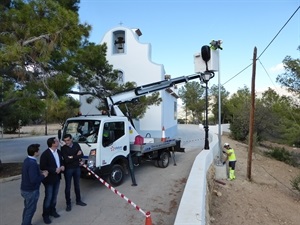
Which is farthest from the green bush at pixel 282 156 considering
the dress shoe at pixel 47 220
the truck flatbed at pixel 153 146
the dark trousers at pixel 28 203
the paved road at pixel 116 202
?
the dark trousers at pixel 28 203

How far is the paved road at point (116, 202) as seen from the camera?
20.9 feet

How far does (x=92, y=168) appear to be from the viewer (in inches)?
316

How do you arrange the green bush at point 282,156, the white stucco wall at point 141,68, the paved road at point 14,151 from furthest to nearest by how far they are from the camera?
the green bush at point 282,156
the white stucco wall at point 141,68
the paved road at point 14,151

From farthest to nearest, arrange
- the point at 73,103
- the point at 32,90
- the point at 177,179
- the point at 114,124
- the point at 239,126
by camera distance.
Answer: the point at 239,126 < the point at 73,103 < the point at 177,179 < the point at 114,124 < the point at 32,90

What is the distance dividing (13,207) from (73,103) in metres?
5.32

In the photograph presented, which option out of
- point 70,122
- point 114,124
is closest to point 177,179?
point 114,124

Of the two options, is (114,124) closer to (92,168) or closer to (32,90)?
(92,168)

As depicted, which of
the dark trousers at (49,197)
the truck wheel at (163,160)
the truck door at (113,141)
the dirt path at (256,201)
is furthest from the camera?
the truck wheel at (163,160)

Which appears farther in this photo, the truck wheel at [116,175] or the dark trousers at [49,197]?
the truck wheel at [116,175]

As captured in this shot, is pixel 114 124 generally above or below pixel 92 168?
above

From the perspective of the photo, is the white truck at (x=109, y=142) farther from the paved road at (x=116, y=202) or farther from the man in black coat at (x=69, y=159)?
the man in black coat at (x=69, y=159)

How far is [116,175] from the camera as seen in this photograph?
8.95 m

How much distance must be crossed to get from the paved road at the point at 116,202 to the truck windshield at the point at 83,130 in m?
1.62

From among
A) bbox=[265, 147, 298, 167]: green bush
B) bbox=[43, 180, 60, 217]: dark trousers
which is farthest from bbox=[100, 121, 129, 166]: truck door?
bbox=[265, 147, 298, 167]: green bush
